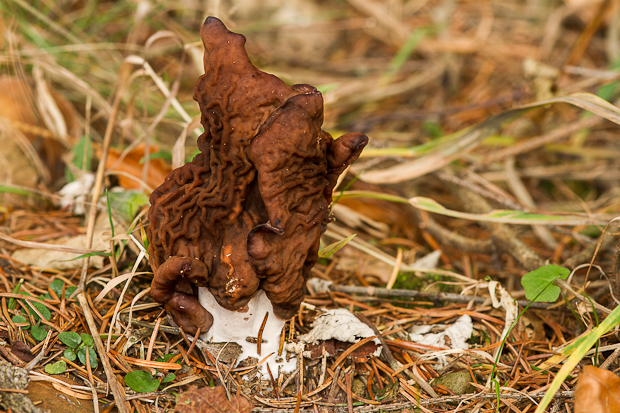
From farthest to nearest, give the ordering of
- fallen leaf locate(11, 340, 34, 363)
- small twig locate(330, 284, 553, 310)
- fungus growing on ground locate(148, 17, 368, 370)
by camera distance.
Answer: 1. small twig locate(330, 284, 553, 310)
2. fallen leaf locate(11, 340, 34, 363)
3. fungus growing on ground locate(148, 17, 368, 370)

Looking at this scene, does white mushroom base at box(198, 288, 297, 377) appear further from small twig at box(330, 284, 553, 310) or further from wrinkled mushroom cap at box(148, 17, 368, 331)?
small twig at box(330, 284, 553, 310)

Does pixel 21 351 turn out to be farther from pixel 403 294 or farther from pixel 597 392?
pixel 597 392

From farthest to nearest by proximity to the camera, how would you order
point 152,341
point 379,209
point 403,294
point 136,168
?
1. point 379,209
2. point 136,168
3. point 403,294
4. point 152,341

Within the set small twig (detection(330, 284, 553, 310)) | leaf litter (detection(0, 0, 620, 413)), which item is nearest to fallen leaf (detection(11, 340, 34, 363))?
leaf litter (detection(0, 0, 620, 413))

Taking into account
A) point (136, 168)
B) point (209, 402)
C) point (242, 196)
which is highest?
point (242, 196)

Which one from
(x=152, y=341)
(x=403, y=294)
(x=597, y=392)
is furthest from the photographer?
(x=403, y=294)

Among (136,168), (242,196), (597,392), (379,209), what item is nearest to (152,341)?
(242,196)

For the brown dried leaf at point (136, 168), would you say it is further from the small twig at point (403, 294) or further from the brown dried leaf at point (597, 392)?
the brown dried leaf at point (597, 392)

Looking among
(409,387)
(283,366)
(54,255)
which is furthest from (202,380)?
(54,255)
